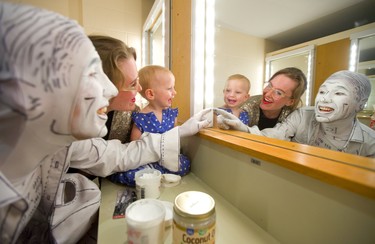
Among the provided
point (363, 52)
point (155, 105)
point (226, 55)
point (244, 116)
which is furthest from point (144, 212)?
point (363, 52)

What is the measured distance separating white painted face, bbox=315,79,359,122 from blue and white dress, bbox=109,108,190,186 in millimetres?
572

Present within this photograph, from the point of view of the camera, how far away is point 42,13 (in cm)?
24

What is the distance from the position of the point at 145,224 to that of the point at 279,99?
0.96 meters

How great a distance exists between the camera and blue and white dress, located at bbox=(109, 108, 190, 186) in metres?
0.64

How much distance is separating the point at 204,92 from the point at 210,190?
18.1 inches

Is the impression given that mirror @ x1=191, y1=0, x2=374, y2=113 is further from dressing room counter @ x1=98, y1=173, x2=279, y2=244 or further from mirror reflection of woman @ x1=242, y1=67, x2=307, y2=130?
dressing room counter @ x1=98, y1=173, x2=279, y2=244

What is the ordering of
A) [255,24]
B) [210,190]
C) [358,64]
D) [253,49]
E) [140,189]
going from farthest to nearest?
1. [253,49]
2. [255,24]
3. [358,64]
4. [210,190]
5. [140,189]

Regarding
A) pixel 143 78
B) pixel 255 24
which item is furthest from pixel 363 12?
pixel 143 78

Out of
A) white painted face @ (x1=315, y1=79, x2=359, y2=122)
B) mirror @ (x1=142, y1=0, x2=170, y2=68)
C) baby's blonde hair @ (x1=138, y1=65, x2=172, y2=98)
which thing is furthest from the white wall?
white painted face @ (x1=315, y1=79, x2=359, y2=122)

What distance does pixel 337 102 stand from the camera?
68 centimetres

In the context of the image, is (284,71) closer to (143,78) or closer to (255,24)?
(143,78)

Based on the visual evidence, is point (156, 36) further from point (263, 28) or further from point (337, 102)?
point (337, 102)

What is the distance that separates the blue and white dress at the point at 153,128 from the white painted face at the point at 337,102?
57 cm

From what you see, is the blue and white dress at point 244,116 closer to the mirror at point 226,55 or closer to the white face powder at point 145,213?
the mirror at point 226,55
